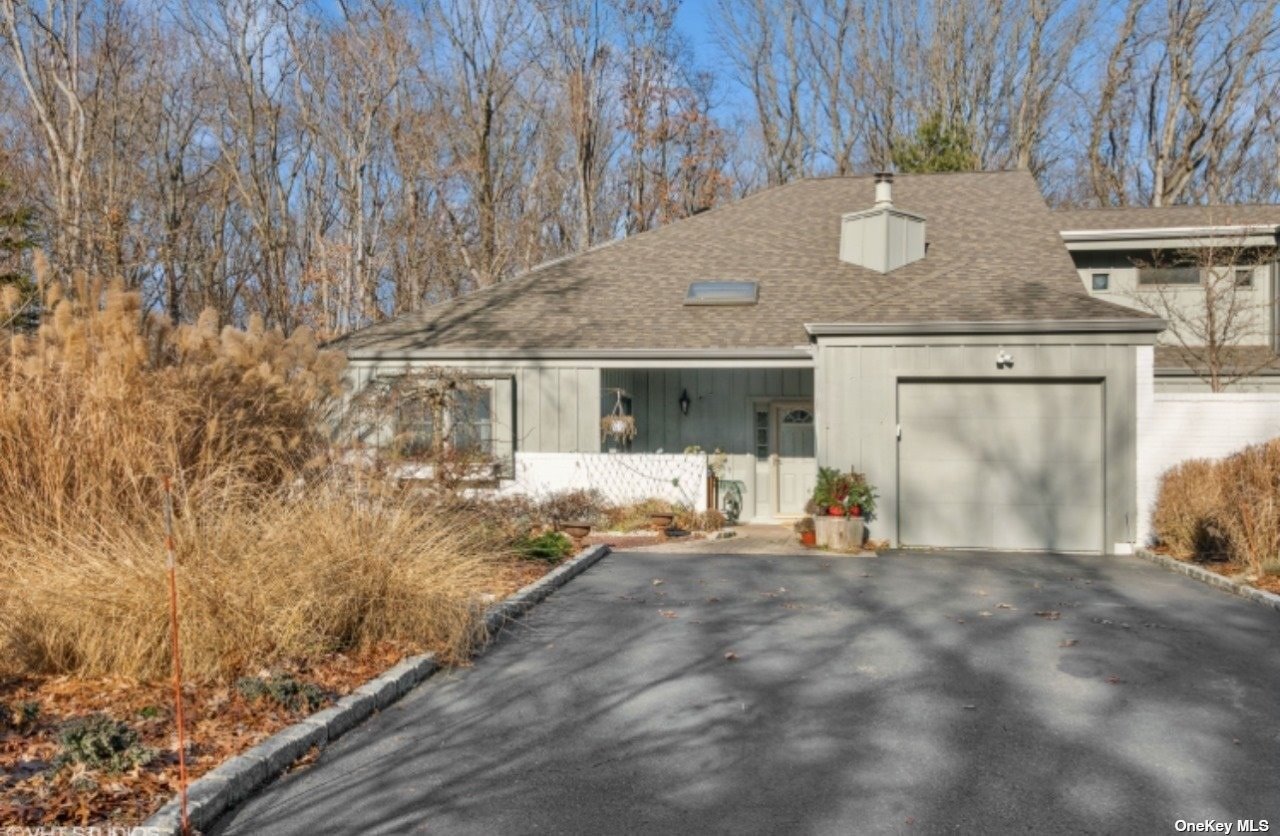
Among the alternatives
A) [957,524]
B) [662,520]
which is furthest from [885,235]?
[662,520]

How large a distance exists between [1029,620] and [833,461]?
17.7 ft

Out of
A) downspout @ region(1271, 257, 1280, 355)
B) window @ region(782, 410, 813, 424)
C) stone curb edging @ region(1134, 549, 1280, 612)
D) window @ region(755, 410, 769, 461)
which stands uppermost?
downspout @ region(1271, 257, 1280, 355)

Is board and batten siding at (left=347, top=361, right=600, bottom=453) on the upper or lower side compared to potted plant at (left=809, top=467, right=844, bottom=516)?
upper

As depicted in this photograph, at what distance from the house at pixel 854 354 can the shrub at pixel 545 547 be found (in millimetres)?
3972

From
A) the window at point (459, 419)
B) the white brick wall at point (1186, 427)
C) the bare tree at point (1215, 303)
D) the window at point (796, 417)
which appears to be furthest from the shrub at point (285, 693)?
the bare tree at point (1215, 303)

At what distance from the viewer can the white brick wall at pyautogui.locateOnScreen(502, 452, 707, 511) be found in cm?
1540

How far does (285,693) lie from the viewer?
5359 millimetres

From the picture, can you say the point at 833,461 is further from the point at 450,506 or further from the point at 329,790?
the point at 329,790

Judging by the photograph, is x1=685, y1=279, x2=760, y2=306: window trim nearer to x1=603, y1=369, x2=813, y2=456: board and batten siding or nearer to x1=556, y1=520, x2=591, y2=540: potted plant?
x1=603, y1=369, x2=813, y2=456: board and batten siding

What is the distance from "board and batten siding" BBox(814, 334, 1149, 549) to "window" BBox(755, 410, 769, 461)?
3623 millimetres

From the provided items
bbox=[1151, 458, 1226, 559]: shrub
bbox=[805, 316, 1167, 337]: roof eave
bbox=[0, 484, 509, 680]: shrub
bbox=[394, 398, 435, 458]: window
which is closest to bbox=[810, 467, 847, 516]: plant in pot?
bbox=[805, 316, 1167, 337]: roof eave

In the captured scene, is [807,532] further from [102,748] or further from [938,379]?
[102,748]

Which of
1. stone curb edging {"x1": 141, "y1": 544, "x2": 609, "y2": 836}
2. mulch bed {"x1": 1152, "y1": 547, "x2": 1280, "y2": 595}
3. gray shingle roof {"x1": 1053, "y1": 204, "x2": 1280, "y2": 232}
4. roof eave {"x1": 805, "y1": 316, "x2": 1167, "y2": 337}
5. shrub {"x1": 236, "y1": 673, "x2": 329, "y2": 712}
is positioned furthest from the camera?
gray shingle roof {"x1": 1053, "y1": 204, "x2": 1280, "y2": 232}

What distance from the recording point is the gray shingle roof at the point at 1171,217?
782 inches
